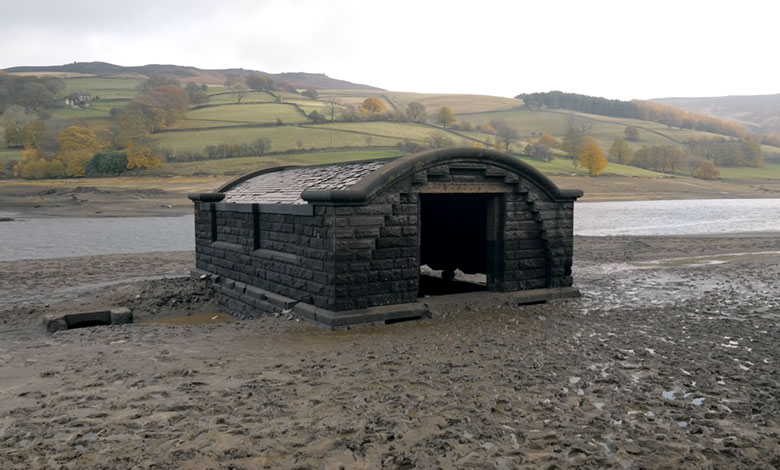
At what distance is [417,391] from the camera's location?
24.3ft

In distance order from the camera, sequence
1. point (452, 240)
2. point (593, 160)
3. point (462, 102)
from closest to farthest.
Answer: point (452, 240)
point (593, 160)
point (462, 102)

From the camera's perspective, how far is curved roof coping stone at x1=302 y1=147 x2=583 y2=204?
10594mm

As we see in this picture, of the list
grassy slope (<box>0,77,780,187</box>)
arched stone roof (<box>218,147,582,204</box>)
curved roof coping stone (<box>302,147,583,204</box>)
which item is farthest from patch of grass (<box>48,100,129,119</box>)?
curved roof coping stone (<box>302,147,583,204</box>)

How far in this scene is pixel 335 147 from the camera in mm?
65438

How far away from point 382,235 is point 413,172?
128cm

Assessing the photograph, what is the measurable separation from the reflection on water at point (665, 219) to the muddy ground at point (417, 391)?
2316cm

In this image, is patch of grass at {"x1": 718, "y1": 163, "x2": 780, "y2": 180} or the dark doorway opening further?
patch of grass at {"x1": 718, "y1": 163, "x2": 780, "y2": 180}

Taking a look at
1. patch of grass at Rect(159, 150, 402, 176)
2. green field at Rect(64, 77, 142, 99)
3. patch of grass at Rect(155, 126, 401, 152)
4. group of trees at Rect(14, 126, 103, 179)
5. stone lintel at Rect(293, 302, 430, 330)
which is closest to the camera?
stone lintel at Rect(293, 302, 430, 330)

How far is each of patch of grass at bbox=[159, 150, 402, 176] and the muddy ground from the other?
4433 cm

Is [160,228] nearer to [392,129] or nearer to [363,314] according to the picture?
[363,314]

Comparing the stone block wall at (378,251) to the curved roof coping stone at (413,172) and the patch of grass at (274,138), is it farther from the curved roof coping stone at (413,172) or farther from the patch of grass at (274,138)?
the patch of grass at (274,138)

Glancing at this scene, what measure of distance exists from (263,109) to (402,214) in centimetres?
7900

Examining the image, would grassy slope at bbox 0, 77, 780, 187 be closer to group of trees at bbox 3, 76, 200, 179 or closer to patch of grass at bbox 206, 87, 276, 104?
patch of grass at bbox 206, 87, 276, 104

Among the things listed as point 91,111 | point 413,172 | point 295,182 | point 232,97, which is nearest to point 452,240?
point 295,182
